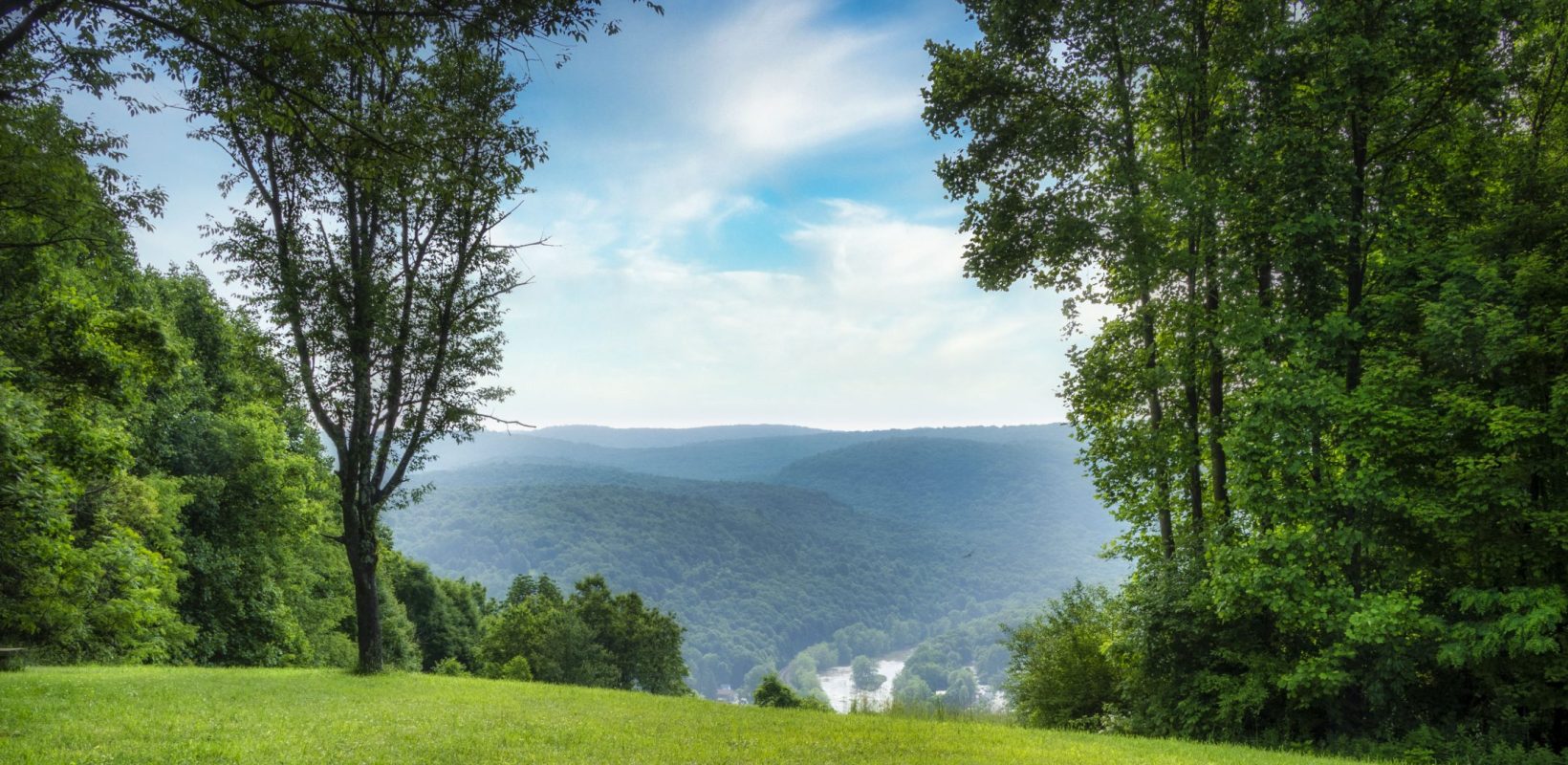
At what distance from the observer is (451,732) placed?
366 inches

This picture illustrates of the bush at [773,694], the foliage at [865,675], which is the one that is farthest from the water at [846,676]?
the bush at [773,694]

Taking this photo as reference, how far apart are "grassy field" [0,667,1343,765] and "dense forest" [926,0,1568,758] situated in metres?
3.87

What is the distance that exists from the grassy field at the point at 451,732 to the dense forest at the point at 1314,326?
3.87 m

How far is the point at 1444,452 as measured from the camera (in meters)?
12.2

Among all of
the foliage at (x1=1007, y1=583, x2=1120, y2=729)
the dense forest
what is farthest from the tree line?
the foliage at (x1=1007, y1=583, x2=1120, y2=729)

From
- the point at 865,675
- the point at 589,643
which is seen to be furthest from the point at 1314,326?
the point at 865,675

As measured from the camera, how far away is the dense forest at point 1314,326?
11.7 metres

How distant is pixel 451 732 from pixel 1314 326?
1598 cm

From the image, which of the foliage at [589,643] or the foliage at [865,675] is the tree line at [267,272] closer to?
the foliage at [589,643]

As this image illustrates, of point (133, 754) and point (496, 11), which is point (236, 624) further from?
point (496, 11)

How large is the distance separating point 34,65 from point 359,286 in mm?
6181

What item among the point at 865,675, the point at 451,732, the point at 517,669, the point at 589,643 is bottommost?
the point at 865,675

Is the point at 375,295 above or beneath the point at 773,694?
above

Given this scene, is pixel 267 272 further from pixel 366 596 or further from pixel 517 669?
pixel 517 669
